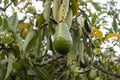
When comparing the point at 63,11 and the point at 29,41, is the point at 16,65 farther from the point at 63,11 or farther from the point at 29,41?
the point at 63,11

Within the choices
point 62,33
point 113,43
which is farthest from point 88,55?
point 113,43

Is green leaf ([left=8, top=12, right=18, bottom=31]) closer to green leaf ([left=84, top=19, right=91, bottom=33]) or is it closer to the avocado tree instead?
the avocado tree

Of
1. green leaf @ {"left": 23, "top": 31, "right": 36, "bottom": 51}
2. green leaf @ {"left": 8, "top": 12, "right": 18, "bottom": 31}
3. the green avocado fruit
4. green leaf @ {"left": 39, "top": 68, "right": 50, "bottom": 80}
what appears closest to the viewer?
the green avocado fruit

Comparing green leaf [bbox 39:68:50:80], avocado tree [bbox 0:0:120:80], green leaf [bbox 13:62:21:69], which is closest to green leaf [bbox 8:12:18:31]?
avocado tree [bbox 0:0:120:80]

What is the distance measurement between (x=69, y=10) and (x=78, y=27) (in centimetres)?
16

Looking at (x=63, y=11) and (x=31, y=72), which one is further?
(x=31, y=72)

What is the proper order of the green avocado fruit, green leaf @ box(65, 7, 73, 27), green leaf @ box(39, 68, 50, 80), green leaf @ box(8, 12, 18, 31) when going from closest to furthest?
the green avocado fruit, green leaf @ box(65, 7, 73, 27), green leaf @ box(8, 12, 18, 31), green leaf @ box(39, 68, 50, 80)

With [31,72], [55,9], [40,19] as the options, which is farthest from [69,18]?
[31,72]

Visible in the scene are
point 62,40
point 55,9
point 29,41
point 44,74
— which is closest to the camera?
point 62,40

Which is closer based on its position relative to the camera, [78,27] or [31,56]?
[78,27]

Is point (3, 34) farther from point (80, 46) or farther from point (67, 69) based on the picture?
point (67, 69)

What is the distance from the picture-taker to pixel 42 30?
1.35 metres

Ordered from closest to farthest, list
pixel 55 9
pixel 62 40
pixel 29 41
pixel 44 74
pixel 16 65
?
pixel 62 40, pixel 55 9, pixel 29 41, pixel 16 65, pixel 44 74

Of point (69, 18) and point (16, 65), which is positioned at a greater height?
point (69, 18)
